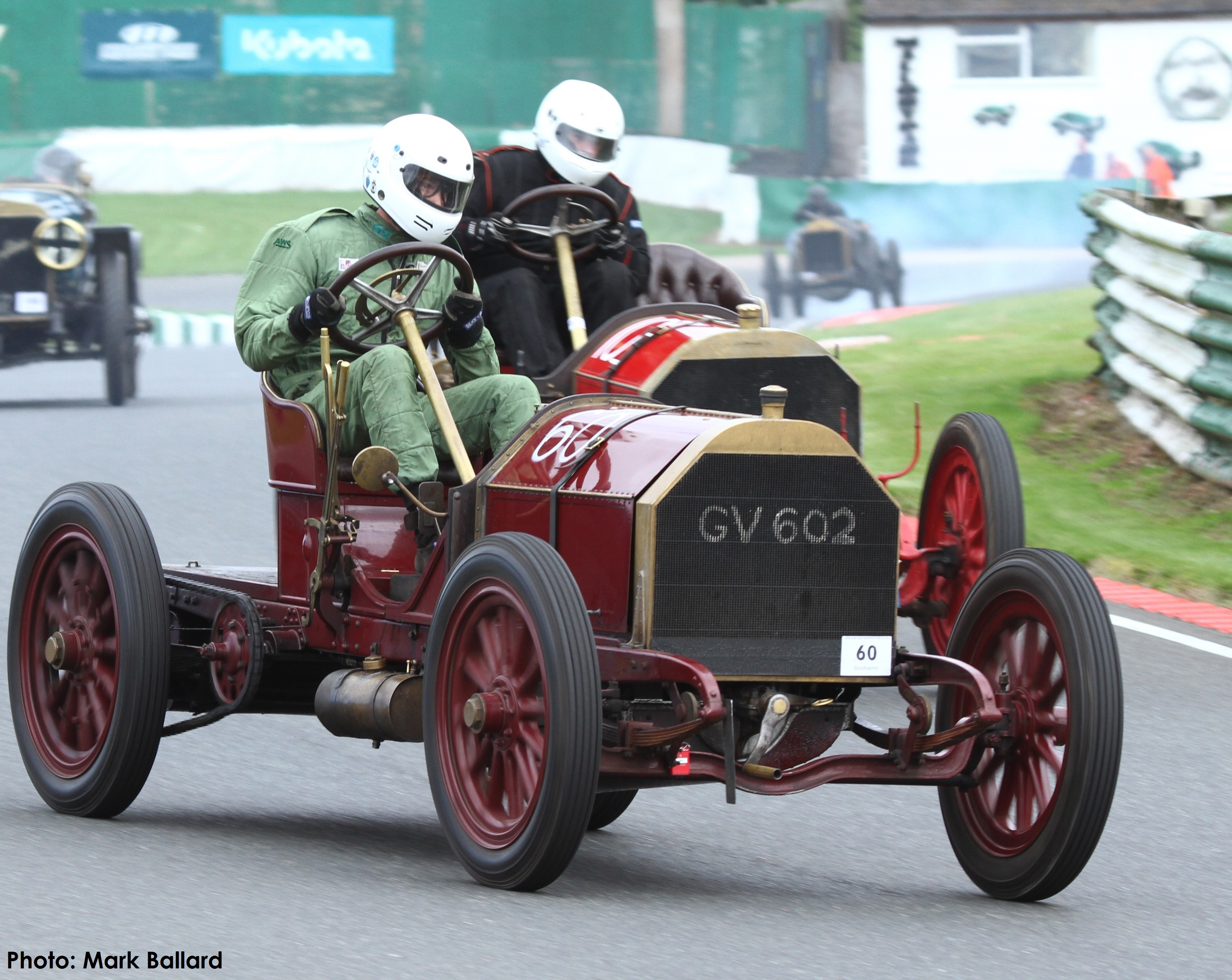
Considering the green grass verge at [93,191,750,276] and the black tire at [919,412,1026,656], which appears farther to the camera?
the green grass verge at [93,191,750,276]

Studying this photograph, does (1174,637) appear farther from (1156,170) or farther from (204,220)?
(1156,170)

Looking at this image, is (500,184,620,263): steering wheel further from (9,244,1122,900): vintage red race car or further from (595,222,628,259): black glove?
(9,244,1122,900): vintage red race car

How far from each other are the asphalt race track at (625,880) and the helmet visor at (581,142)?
8.38ft

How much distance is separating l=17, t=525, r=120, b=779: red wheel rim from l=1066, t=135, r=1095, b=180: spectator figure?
22850mm

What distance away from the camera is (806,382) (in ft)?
26.2

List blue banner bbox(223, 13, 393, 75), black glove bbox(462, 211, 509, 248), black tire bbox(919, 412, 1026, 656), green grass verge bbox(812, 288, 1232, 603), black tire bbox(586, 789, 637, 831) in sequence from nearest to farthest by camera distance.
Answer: black tire bbox(586, 789, 637, 831) → black tire bbox(919, 412, 1026, 656) → black glove bbox(462, 211, 509, 248) → green grass verge bbox(812, 288, 1232, 603) → blue banner bbox(223, 13, 393, 75)

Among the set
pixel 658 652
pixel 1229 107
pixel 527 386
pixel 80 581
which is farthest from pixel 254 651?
pixel 1229 107

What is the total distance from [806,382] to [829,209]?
55.6 feet

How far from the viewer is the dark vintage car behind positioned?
16344mm

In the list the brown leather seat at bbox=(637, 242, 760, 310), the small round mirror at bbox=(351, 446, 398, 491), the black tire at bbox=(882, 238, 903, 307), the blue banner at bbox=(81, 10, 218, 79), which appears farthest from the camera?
the blue banner at bbox=(81, 10, 218, 79)

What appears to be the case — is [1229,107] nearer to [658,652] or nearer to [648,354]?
[648,354]

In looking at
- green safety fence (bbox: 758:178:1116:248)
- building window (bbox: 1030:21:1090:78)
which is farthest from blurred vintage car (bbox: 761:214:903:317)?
building window (bbox: 1030:21:1090:78)

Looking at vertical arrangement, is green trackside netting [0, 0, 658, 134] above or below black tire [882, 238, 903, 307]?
above

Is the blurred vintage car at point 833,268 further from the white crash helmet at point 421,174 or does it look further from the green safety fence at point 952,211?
the white crash helmet at point 421,174
